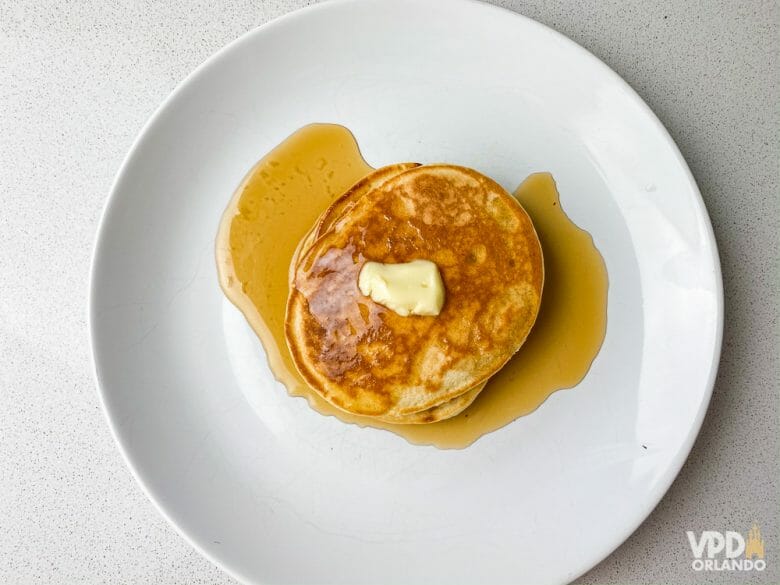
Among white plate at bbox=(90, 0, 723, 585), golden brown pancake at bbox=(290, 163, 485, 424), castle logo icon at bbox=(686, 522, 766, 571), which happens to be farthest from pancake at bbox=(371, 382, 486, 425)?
castle logo icon at bbox=(686, 522, 766, 571)

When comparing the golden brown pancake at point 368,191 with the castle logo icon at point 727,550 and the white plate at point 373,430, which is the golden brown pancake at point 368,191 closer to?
the white plate at point 373,430

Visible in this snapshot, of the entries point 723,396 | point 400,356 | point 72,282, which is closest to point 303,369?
point 400,356

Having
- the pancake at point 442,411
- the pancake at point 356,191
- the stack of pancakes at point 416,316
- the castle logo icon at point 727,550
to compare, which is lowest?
the castle logo icon at point 727,550

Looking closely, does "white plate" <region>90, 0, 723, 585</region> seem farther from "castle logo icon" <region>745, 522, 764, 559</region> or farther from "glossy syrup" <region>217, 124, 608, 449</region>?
"castle logo icon" <region>745, 522, 764, 559</region>

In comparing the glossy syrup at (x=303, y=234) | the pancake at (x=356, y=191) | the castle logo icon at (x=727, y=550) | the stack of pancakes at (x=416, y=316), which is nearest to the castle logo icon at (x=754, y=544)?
the castle logo icon at (x=727, y=550)

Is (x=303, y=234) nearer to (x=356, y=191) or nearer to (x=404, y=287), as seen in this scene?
(x=356, y=191)

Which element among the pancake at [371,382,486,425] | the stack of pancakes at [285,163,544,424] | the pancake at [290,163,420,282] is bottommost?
the pancake at [371,382,486,425]
